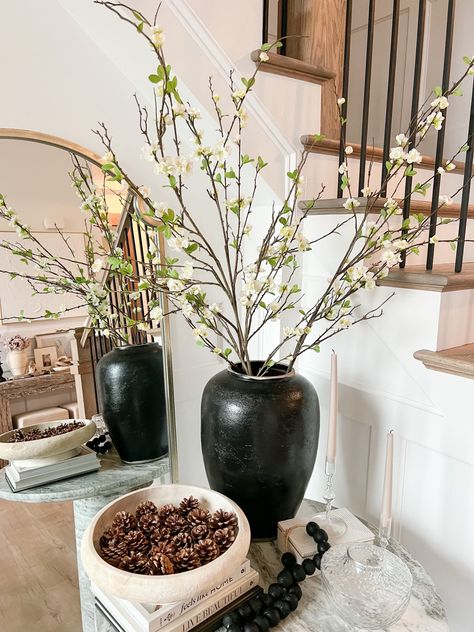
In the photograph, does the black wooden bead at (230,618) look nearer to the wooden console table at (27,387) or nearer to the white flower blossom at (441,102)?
the wooden console table at (27,387)

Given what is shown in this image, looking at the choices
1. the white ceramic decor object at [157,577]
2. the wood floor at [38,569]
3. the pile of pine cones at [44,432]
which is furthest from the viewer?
the wood floor at [38,569]

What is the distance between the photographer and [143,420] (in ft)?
4.13

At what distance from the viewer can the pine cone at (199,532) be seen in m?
0.79

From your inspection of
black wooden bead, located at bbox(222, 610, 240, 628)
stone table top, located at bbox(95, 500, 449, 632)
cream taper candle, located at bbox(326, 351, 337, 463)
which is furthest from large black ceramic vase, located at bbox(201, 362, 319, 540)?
black wooden bead, located at bbox(222, 610, 240, 628)

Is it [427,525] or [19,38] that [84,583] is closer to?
[427,525]

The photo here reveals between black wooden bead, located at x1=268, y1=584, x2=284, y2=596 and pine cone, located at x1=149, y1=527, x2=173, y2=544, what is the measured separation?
0.68 feet

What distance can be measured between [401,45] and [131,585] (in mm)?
2657

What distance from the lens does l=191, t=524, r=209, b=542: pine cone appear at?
79cm

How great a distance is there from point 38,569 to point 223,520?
0.94 metres

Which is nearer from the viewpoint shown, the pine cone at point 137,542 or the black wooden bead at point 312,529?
the pine cone at point 137,542

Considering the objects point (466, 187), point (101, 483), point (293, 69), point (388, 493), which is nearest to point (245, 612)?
point (388, 493)

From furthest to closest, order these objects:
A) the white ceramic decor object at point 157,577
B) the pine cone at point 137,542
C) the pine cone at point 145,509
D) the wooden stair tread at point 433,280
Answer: the wooden stair tread at point 433,280 < the pine cone at point 145,509 < the pine cone at point 137,542 < the white ceramic decor object at point 157,577

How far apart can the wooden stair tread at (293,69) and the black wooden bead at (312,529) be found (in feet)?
3.65

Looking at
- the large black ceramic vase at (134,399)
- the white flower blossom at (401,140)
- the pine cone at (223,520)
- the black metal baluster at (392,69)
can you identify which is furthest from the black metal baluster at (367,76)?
the pine cone at (223,520)
